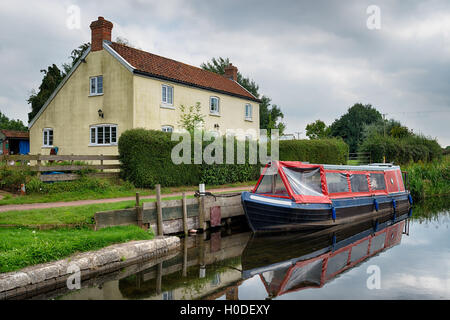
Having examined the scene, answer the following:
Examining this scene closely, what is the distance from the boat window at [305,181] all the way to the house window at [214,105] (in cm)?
1344

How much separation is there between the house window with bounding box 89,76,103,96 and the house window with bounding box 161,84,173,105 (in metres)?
3.56

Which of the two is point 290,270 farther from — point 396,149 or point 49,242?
point 396,149

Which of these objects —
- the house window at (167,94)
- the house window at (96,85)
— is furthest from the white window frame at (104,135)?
the house window at (167,94)

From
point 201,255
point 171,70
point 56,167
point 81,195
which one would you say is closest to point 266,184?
point 201,255

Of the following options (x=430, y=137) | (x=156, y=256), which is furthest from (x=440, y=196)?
(x=156, y=256)

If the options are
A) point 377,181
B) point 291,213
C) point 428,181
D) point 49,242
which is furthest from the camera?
point 428,181

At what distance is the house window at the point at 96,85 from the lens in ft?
72.0

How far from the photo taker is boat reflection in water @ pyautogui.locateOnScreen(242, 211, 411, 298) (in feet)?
27.7

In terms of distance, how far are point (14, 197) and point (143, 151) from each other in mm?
5057

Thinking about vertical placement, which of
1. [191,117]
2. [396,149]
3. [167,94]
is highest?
[167,94]

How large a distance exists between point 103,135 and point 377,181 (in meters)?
14.8

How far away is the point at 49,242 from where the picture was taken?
8.05m

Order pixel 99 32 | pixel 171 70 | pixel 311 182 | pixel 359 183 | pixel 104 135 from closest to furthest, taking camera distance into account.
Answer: pixel 311 182, pixel 359 183, pixel 104 135, pixel 99 32, pixel 171 70

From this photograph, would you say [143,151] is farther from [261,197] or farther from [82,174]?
[261,197]
